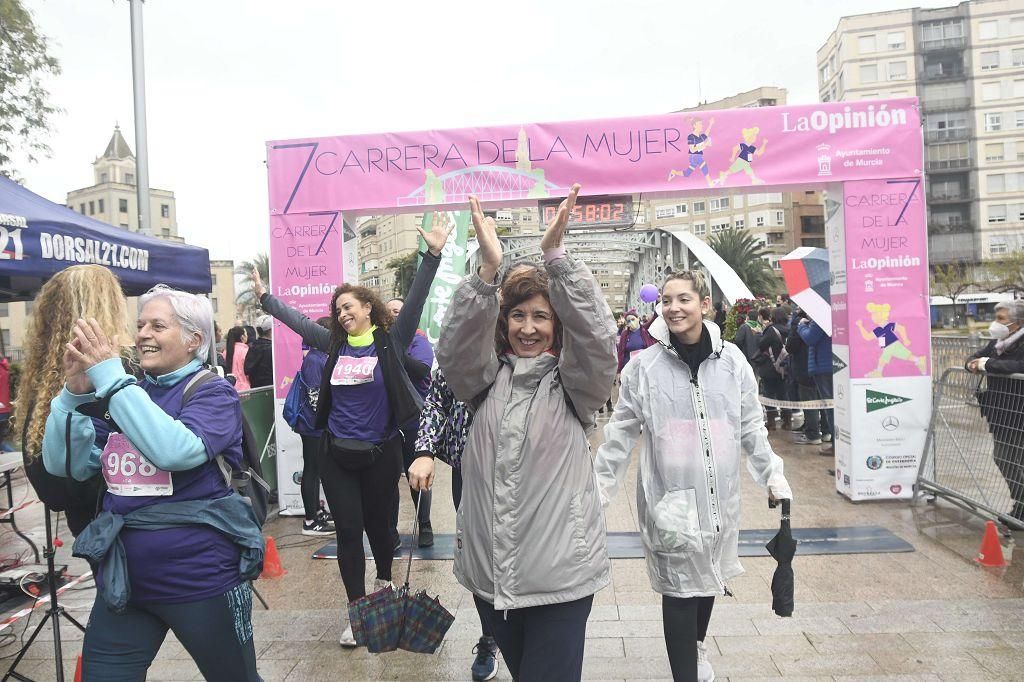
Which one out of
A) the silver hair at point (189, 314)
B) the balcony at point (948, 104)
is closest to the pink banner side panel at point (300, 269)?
the silver hair at point (189, 314)

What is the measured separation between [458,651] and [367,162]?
15.7 feet

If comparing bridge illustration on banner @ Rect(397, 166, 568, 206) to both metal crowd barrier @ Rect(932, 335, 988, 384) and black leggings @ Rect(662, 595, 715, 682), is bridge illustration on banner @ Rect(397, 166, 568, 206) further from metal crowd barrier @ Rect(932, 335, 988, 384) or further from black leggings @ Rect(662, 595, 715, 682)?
black leggings @ Rect(662, 595, 715, 682)

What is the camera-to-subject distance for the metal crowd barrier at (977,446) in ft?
18.4

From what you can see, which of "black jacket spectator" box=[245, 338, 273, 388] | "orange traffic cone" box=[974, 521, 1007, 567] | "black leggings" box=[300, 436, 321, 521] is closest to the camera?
"orange traffic cone" box=[974, 521, 1007, 567]

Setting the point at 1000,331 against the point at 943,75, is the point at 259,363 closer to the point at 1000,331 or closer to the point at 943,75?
the point at 1000,331

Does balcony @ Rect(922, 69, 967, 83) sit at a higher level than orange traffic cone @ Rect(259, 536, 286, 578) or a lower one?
higher

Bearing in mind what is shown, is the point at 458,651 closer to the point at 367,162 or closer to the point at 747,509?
the point at 747,509

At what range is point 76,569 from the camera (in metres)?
5.80

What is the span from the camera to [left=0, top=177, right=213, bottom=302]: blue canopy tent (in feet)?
15.3

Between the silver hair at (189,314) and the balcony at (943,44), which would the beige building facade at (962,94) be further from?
the silver hair at (189,314)

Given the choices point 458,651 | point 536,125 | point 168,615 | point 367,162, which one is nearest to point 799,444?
point 536,125

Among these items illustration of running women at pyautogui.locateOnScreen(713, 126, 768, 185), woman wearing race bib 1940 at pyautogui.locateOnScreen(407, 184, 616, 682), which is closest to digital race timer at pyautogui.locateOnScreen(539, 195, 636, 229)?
illustration of running women at pyautogui.locateOnScreen(713, 126, 768, 185)

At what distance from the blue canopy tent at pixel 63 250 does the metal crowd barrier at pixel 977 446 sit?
6519 mm

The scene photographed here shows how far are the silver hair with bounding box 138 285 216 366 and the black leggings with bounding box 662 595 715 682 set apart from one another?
2119mm
